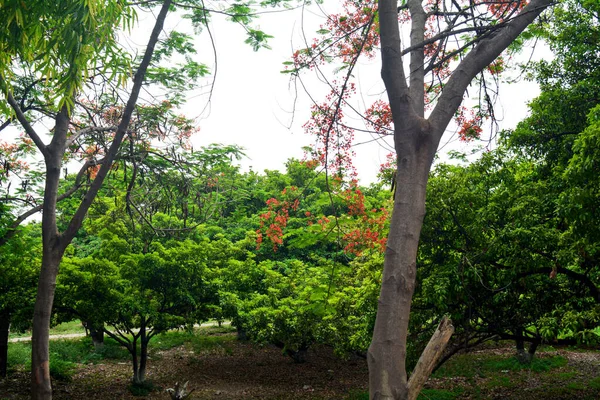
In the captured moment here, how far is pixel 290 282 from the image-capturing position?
15.1 metres

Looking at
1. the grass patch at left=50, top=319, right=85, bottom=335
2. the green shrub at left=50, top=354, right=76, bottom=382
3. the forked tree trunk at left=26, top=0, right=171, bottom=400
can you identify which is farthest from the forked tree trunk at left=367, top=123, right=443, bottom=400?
the grass patch at left=50, top=319, right=85, bottom=335

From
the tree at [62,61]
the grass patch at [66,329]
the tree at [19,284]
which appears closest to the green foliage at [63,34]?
the tree at [62,61]

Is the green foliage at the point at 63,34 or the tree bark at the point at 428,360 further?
the green foliage at the point at 63,34

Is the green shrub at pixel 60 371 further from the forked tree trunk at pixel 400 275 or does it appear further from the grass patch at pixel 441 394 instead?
the forked tree trunk at pixel 400 275

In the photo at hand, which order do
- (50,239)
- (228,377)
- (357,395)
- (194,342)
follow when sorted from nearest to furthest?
(50,239) < (357,395) < (228,377) < (194,342)

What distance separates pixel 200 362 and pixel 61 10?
13.8 m

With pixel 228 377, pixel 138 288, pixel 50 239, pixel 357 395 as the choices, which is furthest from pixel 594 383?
pixel 50 239

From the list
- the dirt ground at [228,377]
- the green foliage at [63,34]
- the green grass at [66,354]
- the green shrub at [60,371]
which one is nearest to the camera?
the green foliage at [63,34]

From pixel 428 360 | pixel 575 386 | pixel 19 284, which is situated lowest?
pixel 575 386

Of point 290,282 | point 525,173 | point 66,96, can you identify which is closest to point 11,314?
point 290,282

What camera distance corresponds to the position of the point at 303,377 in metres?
14.6

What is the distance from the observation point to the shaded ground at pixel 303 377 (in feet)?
40.2

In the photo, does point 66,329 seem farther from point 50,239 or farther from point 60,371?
point 50,239

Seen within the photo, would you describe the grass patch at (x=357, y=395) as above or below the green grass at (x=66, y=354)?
below
